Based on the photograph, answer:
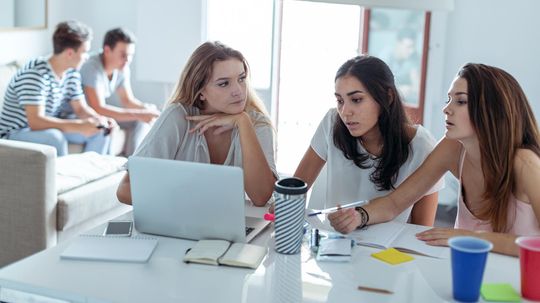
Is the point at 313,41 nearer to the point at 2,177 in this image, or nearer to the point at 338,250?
the point at 2,177

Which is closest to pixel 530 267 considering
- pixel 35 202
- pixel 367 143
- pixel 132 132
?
pixel 367 143

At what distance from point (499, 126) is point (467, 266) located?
2.00 feet

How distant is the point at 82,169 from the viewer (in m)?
3.69

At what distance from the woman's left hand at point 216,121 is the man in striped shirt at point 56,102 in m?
1.94

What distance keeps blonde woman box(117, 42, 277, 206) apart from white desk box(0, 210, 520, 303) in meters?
0.59

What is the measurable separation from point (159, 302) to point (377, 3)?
0.96 metres

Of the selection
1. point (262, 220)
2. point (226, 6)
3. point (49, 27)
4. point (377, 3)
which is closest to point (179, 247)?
point (262, 220)

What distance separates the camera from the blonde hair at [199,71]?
7.97 ft

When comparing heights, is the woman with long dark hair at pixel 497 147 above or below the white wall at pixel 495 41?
below

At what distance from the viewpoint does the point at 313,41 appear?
16.7 feet

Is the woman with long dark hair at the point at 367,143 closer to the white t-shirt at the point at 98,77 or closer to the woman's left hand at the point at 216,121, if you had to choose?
the woman's left hand at the point at 216,121

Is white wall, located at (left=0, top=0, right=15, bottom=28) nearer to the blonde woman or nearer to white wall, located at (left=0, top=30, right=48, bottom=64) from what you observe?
white wall, located at (left=0, top=30, right=48, bottom=64)

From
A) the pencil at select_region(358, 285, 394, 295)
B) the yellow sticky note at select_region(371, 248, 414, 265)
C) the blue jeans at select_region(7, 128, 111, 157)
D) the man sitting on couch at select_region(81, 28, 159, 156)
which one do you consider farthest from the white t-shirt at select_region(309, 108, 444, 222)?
the man sitting on couch at select_region(81, 28, 159, 156)

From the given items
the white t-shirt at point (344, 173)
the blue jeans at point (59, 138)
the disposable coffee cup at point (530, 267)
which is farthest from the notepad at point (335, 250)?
the blue jeans at point (59, 138)
